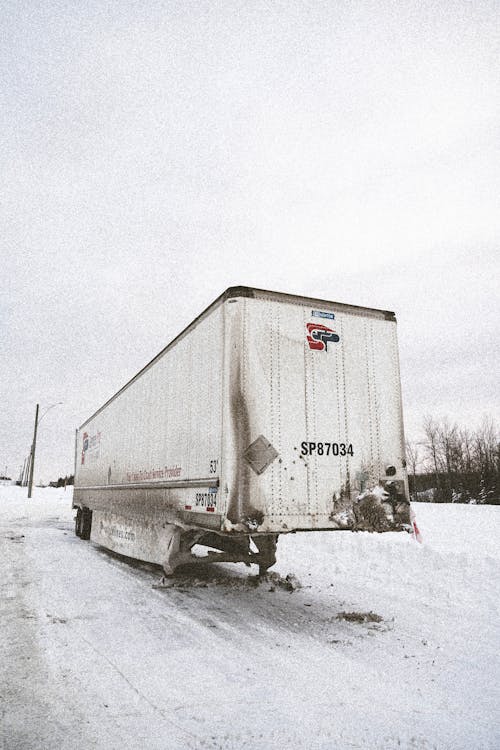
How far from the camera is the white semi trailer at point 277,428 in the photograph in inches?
248

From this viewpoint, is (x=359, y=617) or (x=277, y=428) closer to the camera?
(x=277, y=428)

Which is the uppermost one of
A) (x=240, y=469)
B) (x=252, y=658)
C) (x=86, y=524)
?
(x=240, y=469)

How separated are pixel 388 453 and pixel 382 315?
2071 mm

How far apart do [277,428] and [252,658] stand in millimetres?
2551

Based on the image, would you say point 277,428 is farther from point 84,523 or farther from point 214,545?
point 84,523

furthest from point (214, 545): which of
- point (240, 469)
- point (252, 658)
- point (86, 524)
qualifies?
point (86, 524)

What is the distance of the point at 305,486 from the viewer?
6.50 m

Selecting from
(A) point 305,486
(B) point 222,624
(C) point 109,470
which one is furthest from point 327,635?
(C) point 109,470

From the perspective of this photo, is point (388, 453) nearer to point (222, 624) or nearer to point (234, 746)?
point (222, 624)

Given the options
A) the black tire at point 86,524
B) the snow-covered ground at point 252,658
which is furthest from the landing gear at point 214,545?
the black tire at point 86,524

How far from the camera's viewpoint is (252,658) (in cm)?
528

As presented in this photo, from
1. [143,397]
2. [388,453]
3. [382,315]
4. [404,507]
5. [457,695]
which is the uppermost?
[382,315]

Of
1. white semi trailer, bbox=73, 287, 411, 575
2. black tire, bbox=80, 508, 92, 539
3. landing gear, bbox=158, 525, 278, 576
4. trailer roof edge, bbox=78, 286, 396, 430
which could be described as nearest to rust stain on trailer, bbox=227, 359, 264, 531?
white semi trailer, bbox=73, 287, 411, 575

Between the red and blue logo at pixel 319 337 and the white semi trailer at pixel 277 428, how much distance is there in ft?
0.05
